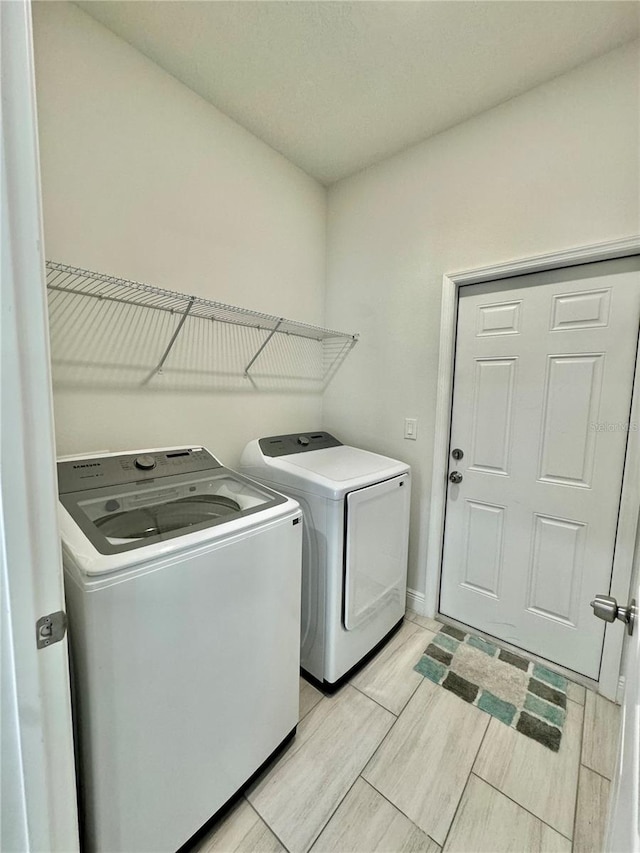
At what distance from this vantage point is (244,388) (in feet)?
6.73

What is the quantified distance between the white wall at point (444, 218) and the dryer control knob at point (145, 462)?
1343mm

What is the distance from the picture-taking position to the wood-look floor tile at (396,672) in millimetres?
1613

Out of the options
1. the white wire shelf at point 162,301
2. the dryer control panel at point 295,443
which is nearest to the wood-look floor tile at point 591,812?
the dryer control panel at point 295,443

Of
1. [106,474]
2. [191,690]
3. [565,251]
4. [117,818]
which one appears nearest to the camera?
[117,818]

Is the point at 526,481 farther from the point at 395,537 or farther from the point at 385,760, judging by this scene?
the point at 385,760

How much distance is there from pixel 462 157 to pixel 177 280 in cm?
164

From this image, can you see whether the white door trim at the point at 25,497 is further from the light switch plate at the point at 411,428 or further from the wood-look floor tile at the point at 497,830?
the light switch plate at the point at 411,428

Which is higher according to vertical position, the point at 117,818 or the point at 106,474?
the point at 106,474

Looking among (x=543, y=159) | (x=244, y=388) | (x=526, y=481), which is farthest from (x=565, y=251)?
(x=244, y=388)

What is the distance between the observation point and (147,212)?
157 cm

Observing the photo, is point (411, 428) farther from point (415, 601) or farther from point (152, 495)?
point (152, 495)

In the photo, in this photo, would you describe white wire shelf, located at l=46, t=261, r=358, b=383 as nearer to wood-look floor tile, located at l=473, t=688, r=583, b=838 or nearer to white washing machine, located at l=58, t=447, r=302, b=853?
white washing machine, located at l=58, t=447, r=302, b=853

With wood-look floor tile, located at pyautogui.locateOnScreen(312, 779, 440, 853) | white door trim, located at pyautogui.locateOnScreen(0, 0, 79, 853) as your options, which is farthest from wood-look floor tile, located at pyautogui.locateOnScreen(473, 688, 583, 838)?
white door trim, located at pyautogui.locateOnScreen(0, 0, 79, 853)

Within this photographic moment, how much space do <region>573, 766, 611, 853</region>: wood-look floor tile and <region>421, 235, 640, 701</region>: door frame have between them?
18.9 inches
